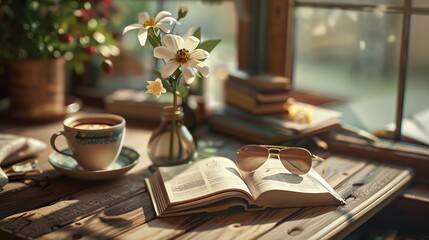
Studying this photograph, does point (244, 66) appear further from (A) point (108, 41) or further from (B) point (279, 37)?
(A) point (108, 41)

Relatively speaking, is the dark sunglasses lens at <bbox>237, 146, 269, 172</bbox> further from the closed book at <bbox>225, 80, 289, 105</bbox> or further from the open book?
the closed book at <bbox>225, 80, 289, 105</bbox>

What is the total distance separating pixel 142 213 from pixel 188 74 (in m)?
0.32

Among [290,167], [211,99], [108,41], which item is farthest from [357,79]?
[290,167]

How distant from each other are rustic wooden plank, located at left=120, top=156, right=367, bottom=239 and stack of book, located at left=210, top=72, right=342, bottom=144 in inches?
16.5

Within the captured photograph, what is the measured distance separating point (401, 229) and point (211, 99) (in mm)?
875

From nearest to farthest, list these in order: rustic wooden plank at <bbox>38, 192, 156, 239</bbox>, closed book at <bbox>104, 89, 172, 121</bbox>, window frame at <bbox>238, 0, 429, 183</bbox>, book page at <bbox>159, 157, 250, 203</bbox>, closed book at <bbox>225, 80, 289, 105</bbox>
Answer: rustic wooden plank at <bbox>38, 192, 156, 239</bbox> < book page at <bbox>159, 157, 250, 203</bbox> < window frame at <bbox>238, 0, 429, 183</bbox> < closed book at <bbox>225, 80, 289, 105</bbox> < closed book at <bbox>104, 89, 172, 121</bbox>

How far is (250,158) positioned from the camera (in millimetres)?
1505

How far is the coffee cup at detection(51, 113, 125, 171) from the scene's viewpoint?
1537mm

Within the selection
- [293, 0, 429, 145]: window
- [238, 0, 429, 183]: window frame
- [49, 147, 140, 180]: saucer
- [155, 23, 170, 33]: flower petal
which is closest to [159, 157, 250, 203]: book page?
[49, 147, 140, 180]: saucer

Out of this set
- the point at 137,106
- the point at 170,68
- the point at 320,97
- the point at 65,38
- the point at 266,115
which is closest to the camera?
the point at 170,68

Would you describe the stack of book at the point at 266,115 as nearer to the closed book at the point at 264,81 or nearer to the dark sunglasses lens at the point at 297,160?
the closed book at the point at 264,81

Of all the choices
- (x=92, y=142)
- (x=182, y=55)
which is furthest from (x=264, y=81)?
(x=92, y=142)

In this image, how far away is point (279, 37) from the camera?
Result: 2.05 m

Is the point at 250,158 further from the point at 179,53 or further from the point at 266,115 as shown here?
the point at 266,115
